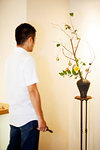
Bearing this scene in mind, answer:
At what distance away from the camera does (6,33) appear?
229cm

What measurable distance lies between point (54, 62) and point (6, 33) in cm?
60

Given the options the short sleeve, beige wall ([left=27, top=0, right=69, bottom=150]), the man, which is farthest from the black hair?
beige wall ([left=27, top=0, right=69, bottom=150])

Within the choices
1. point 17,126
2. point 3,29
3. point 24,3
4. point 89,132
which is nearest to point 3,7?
point 3,29

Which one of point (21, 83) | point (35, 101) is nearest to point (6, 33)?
point (21, 83)

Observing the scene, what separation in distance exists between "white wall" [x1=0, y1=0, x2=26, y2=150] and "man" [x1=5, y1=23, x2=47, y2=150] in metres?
0.56

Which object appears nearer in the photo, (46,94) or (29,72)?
(29,72)

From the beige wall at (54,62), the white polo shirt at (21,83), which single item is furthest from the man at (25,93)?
the beige wall at (54,62)

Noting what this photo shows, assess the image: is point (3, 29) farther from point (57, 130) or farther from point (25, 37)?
point (57, 130)

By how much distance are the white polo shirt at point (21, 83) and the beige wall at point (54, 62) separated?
1.97 ft

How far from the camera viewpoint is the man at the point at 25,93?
1.53 m

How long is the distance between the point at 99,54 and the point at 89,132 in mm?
930

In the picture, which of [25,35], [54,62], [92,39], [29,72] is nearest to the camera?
[29,72]

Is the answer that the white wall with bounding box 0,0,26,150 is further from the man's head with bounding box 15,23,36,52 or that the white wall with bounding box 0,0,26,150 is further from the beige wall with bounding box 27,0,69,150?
the man's head with bounding box 15,23,36,52

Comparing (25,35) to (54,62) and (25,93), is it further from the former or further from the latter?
(54,62)
